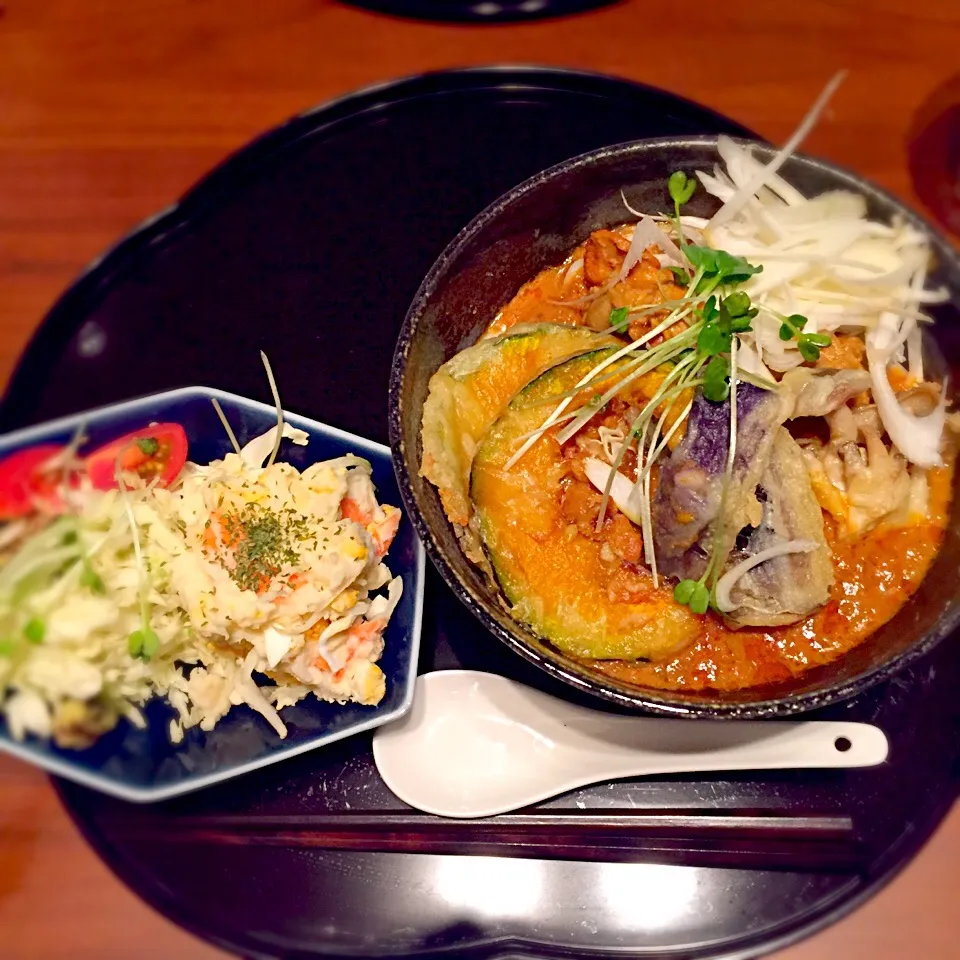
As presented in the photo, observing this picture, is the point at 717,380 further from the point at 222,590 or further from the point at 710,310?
the point at 222,590

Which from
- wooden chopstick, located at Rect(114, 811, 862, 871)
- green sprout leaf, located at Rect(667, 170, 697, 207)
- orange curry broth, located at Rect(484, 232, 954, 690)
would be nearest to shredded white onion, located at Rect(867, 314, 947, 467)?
orange curry broth, located at Rect(484, 232, 954, 690)

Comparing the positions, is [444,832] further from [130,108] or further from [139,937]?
[130,108]

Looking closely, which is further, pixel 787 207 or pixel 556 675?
pixel 787 207

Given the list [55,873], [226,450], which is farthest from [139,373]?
[55,873]

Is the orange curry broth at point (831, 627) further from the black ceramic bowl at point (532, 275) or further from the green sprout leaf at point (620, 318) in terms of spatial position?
the green sprout leaf at point (620, 318)

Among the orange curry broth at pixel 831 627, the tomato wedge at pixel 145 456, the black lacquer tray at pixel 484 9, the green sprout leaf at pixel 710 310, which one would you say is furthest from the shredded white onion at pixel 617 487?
the black lacquer tray at pixel 484 9
